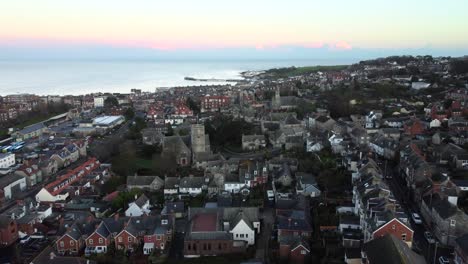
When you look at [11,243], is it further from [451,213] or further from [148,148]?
[451,213]

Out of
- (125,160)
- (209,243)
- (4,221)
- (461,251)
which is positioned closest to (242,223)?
(209,243)

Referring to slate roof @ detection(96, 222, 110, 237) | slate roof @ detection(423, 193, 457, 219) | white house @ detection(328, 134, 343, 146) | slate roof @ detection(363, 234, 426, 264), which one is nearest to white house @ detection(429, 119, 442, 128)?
white house @ detection(328, 134, 343, 146)

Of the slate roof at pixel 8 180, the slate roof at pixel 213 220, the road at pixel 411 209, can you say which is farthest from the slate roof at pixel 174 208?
the road at pixel 411 209

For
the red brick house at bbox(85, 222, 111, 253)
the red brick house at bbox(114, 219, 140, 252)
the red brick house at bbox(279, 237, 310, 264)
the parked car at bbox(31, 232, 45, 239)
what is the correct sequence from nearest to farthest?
the red brick house at bbox(279, 237, 310, 264) < the red brick house at bbox(85, 222, 111, 253) < the red brick house at bbox(114, 219, 140, 252) < the parked car at bbox(31, 232, 45, 239)

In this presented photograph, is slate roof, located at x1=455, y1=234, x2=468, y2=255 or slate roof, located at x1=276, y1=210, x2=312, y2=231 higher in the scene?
slate roof, located at x1=455, y1=234, x2=468, y2=255

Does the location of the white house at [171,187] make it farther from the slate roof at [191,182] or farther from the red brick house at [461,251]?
the red brick house at [461,251]

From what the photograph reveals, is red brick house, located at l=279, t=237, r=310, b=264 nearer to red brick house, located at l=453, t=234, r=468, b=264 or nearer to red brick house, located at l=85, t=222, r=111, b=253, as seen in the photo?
red brick house, located at l=453, t=234, r=468, b=264

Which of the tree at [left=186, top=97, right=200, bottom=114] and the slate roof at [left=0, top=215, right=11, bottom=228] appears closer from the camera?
the slate roof at [left=0, top=215, right=11, bottom=228]

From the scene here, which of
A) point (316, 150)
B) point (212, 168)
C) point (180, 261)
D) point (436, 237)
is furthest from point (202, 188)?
point (436, 237)

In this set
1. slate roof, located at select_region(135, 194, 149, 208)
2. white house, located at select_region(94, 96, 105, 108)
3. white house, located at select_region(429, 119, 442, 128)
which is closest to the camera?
slate roof, located at select_region(135, 194, 149, 208)
